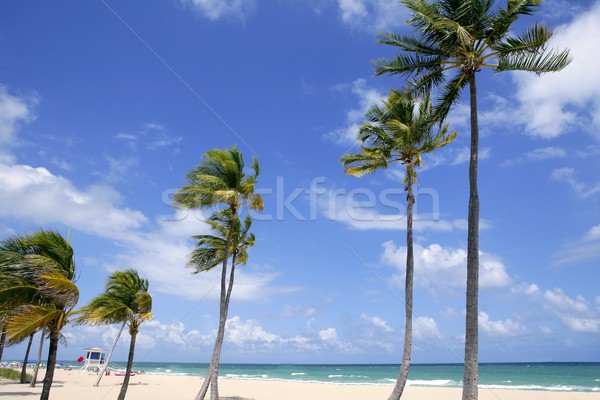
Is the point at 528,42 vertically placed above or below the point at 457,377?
above

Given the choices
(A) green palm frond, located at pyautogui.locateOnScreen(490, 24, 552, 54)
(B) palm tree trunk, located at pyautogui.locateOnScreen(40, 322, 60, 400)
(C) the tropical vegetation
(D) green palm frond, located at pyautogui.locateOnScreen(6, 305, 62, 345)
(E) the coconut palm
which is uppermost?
(A) green palm frond, located at pyautogui.locateOnScreen(490, 24, 552, 54)

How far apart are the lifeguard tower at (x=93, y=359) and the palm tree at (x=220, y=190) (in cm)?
3775

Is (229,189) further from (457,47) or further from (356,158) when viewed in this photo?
(457,47)

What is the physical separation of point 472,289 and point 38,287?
882 cm

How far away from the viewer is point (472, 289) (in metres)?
8.77

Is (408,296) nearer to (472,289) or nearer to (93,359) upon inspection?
(472,289)

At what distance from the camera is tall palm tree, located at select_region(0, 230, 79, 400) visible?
8.98 metres

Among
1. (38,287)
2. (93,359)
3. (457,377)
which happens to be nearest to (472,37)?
(38,287)

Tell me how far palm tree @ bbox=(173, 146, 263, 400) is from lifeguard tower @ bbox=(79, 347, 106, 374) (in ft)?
124

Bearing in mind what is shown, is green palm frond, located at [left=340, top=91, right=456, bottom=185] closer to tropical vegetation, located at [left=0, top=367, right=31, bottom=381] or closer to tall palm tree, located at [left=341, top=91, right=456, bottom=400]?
tall palm tree, located at [left=341, top=91, right=456, bottom=400]

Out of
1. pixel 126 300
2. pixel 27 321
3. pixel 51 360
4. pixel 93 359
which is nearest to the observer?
pixel 27 321

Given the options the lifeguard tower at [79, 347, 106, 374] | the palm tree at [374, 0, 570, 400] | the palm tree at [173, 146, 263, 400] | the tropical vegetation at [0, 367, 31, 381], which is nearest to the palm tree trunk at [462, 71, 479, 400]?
the palm tree at [374, 0, 570, 400]

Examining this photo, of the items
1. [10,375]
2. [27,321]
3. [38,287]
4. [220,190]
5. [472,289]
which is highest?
[220,190]

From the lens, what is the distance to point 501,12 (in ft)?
32.0
